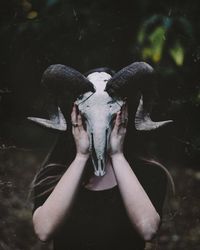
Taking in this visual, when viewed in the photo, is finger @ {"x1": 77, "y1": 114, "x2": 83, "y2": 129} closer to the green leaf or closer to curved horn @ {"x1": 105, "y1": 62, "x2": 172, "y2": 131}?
curved horn @ {"x1": 105, "y1": 62, "x2": 172, "y2": 131}

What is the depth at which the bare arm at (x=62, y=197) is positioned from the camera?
8.35 feet

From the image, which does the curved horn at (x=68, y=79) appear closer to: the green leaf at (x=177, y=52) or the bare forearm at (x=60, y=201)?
the bare forearm at (x=60, y=201)

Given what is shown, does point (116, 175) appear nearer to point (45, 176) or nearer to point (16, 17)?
point (45, 176)

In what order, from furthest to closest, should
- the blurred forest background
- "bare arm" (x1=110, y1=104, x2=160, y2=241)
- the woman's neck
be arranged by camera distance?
1. the blurred forest background
2. the woman's neck
3. "bare arm" (x1=110, y1=104, x2=160, y2=241)

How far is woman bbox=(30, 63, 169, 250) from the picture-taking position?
100 inches

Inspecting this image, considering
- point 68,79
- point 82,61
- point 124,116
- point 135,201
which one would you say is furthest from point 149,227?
point 82,61

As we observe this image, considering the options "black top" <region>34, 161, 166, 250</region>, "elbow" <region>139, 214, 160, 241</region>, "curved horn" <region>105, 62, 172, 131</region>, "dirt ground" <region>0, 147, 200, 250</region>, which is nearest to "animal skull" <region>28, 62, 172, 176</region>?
"curved horn" <region>105, 62, 172, 131</region>

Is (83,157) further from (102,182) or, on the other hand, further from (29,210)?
(29,210)

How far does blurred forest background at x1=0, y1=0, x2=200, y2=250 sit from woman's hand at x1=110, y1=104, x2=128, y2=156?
1.09 feet

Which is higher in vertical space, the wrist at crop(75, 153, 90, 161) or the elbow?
the wrist at crop(75, 153, 90, 161)

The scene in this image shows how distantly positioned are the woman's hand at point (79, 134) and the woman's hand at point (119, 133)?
4.4 inches

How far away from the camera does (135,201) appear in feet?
8.31

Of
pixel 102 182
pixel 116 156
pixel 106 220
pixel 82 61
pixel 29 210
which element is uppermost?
pixel 82 61

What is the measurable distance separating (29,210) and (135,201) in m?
0.80
